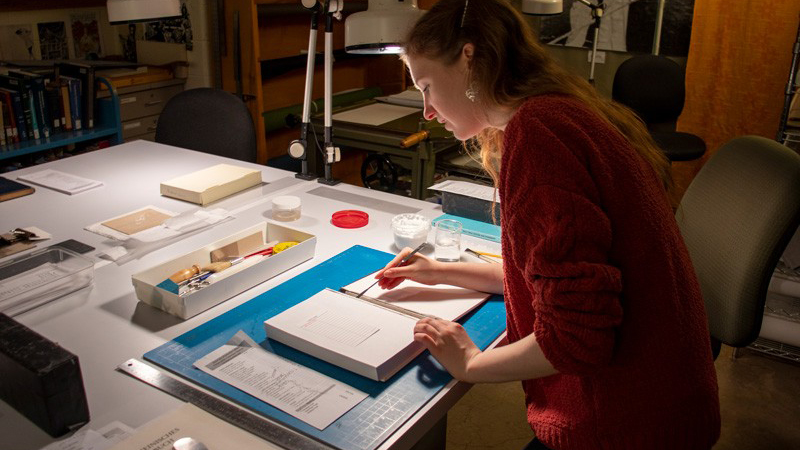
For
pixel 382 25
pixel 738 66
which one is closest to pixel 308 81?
pixel 382 25

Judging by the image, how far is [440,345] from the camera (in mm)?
1157

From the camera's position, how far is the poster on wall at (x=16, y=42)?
133 inches

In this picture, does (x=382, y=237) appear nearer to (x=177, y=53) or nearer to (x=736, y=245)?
(x=736, y=245)

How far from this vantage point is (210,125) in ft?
8.82

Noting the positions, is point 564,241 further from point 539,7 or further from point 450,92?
point 539,7

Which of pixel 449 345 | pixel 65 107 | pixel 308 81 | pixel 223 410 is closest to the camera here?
pixel 223 410

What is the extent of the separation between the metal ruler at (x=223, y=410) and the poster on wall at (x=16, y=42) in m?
Result: 2.92

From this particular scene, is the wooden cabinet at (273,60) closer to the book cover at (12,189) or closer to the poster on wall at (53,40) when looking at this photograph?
the poster on wall at (53,40)

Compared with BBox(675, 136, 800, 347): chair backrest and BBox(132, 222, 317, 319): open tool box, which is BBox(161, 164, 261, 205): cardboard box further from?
BBox(675, 136, 800, 347): chair backrest

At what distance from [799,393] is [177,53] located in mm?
3380

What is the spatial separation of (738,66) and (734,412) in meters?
2.37

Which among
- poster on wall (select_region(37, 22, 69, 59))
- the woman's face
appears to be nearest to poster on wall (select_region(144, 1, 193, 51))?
poster on wall (select_region(37, 22, 69, 59))

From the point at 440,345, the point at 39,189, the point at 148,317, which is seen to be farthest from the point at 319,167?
the point at 440,345

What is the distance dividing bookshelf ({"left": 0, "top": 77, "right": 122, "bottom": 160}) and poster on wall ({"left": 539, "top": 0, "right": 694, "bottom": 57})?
298 centimetres
